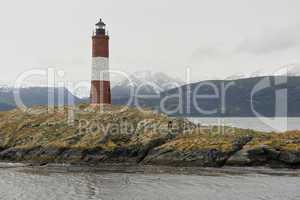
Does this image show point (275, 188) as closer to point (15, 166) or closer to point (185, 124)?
point (185, 124)

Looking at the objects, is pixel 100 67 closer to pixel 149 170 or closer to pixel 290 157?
pixel 149 170

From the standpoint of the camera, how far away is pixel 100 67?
63812mm

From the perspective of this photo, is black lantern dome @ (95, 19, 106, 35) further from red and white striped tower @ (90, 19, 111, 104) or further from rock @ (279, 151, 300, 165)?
rock @ (279, 151, 300, 165)

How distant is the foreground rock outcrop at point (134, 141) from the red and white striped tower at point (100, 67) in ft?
7.29

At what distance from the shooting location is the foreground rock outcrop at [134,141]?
50.5m

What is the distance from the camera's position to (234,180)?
4222 centimetres

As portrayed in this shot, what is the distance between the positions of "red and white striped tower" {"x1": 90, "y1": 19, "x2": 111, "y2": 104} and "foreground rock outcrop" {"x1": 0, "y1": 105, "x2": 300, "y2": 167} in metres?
2.22

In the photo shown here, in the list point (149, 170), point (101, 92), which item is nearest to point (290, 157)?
point (149, 170)

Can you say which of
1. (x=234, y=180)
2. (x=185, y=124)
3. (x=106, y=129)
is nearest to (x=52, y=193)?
(x=234, y=180)

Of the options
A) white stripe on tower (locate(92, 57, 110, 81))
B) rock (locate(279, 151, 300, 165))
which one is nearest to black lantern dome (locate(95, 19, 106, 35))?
white stripe on tower (locate(92, 57, 110, 81))

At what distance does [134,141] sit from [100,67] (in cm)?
1354

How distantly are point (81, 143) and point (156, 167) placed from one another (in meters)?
9.73

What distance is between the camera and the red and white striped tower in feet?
209

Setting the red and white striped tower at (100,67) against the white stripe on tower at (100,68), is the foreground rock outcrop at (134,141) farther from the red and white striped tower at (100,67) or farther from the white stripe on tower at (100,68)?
the white stripe on tower at (100,68)
